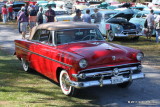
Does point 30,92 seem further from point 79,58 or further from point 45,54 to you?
point 79,58

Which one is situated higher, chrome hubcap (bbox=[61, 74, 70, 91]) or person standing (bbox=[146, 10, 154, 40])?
person standing (bbox=[146, 10, 154, 40])

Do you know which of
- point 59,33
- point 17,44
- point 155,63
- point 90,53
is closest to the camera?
point 90,53

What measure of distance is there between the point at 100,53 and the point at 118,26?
9240 millimetres

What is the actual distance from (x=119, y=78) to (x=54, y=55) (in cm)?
162

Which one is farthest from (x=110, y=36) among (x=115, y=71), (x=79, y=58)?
(x=79, y=58)

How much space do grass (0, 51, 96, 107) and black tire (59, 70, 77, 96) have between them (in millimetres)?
110

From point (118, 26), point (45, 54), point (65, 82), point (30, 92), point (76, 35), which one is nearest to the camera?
point (65, 82)

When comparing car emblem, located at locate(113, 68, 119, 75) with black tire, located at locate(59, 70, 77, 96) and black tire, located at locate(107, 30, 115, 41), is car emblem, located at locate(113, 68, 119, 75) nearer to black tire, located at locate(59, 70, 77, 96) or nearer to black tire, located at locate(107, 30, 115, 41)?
black tire, located at locate(59, 70, 77, 96)

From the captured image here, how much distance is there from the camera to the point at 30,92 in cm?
662

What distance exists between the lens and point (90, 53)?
5965mm

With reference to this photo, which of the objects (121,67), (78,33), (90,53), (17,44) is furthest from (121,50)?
(17,44)

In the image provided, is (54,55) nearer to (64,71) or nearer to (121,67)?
(64,71)

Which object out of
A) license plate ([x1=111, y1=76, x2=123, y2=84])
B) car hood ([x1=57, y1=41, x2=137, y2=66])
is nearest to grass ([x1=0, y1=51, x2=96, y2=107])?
license plate ([x1=111, y1=76, x2=123, y2=84])

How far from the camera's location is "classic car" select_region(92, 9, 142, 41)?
14887mm
